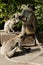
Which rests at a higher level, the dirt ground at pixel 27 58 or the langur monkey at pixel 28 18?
the langur monkey at pixel 28 18

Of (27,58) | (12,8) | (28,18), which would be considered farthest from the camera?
(12,8)

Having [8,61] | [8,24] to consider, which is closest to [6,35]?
[8,24]

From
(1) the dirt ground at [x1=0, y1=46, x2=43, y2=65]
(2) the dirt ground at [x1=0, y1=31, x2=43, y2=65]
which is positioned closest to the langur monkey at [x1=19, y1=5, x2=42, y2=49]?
(2) the dirt ground at [x1=0, y1=31, x2=43, y2=65]

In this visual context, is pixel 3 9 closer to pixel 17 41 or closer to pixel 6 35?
pixel 6 35

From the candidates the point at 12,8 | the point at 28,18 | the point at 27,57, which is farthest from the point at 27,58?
the point at 12,8

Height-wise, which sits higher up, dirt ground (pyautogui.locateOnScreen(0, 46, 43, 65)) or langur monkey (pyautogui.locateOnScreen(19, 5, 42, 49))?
langur monkey (pyautogui.locateOnScreen(19, 5, 42, 49))

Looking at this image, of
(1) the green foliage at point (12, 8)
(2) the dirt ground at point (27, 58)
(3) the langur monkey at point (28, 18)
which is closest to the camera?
(2) the dirt ground at point (27, 58)

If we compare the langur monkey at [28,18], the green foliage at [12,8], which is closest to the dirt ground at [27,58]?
the langur monkey at [28,18]

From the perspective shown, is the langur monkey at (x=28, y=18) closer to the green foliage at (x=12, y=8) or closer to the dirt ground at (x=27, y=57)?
the dirt ground at (x=27, y=57)

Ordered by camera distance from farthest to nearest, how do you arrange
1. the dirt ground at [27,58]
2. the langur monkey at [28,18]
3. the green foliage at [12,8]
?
1. the green foliage at [12,8]
2. the langur monkey at [28,18]
3. the dirt ground at [27,58]

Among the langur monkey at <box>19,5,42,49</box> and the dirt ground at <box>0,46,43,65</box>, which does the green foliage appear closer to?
the langur monkey at <box>19,5,42,49</box>

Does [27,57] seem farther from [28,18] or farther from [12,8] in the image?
[12,8]

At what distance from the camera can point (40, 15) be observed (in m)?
9.59

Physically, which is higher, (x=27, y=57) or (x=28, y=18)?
(x=28, y=18)
